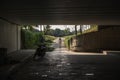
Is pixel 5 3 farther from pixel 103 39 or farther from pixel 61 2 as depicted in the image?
pixel 103 39

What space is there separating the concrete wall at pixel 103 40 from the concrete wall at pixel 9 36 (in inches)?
271

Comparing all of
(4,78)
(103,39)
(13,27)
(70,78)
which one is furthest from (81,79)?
(103,39)

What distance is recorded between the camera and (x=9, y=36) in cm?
2180

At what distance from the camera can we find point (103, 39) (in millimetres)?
26406

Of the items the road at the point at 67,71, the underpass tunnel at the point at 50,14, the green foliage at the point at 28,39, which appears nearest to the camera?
the road at the point at 67,71

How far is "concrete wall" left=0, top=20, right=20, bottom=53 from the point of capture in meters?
19.1

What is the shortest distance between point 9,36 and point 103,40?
32.1ft

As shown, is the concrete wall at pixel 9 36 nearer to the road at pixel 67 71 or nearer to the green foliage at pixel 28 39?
the green foliage at pixel 28 39

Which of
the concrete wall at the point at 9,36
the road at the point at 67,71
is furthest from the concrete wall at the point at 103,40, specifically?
the road at the point at 67,71

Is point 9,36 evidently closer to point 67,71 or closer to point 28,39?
point 28,39

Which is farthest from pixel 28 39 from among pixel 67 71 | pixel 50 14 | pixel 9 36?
pixel 67 71

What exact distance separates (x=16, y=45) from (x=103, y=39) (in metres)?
8.73

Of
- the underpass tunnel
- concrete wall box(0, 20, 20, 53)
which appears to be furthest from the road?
concrete wall box(0, 20, 20, 53)

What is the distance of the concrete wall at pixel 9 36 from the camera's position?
1914 cm
